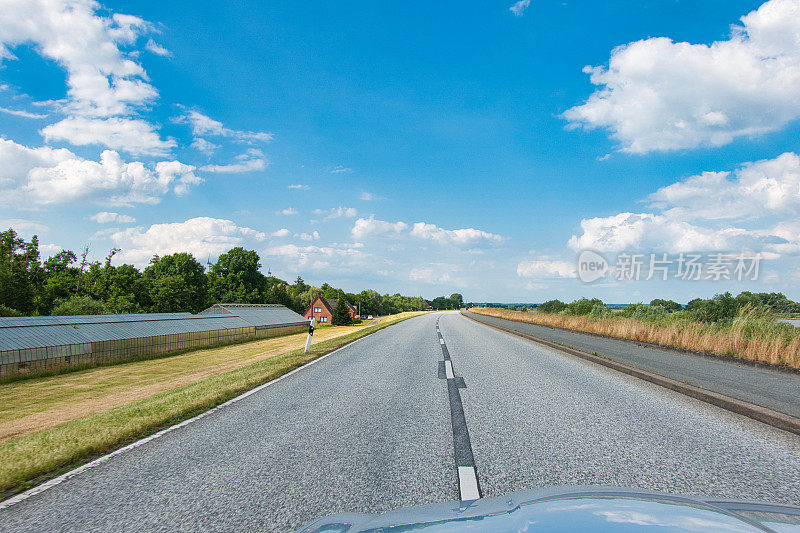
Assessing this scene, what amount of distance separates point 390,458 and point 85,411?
26.9 feet

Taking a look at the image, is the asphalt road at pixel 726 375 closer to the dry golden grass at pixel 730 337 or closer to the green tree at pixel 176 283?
the dry golden grass at pixel 730 337

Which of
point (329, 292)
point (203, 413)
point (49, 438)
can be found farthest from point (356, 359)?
point (329, 292)

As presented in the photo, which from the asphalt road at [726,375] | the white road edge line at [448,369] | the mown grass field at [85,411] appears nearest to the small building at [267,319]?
the mown grass field at [85,411]

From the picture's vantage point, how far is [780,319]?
41.4 ft

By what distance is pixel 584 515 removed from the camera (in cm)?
161

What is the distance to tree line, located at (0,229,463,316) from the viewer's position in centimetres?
4675

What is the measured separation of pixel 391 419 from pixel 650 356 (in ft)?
34.0

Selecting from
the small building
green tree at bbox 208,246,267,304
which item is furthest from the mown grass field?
green tree at bbox 208,246,267,304

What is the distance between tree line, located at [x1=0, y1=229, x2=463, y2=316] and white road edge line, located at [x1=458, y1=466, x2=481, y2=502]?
49.5 m

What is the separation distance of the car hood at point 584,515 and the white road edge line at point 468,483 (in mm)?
1101

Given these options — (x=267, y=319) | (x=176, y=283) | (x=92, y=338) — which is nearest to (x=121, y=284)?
(x=176, y=283)

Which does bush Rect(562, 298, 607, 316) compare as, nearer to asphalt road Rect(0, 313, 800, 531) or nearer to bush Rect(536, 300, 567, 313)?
bush Rect(536, 300, 567, 313)

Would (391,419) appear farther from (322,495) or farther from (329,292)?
(329,292)

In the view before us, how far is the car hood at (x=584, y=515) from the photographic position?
1.50m
